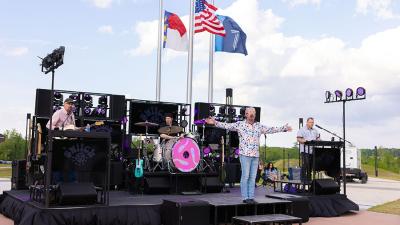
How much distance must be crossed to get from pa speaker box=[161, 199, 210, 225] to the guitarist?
2.93 feet

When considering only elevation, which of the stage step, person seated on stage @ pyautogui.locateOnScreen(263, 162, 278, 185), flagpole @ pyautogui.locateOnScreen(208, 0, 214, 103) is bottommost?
the stage step

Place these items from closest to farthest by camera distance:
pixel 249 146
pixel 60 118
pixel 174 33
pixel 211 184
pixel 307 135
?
pixel 249 146 < pixel 60 118 < pixel 307 135 < pixel 211 184 < pixel 174 33

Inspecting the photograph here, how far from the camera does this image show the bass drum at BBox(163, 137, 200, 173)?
10.7 meters

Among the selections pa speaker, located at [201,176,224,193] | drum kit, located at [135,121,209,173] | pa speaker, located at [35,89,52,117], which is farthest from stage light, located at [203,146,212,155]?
pa speaker, located at [35,89,52,117]

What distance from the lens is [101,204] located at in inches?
316

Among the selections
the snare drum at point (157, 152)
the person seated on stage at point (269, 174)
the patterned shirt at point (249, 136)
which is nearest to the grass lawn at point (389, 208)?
the person seated on stage at point (269, 174)

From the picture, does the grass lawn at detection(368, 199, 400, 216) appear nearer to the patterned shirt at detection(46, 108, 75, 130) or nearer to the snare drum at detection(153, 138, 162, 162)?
the snare drum at detection(153, 138, 162, 162)

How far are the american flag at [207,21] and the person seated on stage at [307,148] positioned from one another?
6889 millimetres

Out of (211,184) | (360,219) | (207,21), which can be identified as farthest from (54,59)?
(207,21)

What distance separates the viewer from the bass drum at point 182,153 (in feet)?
35.2

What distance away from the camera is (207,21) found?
17281mm

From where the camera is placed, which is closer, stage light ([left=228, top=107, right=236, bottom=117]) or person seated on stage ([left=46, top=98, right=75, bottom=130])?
person seated on stage ([left=46, top=98, right=75, bottom=130])

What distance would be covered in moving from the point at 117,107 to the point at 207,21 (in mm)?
6385

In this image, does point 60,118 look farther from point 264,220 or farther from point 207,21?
point 207,21
